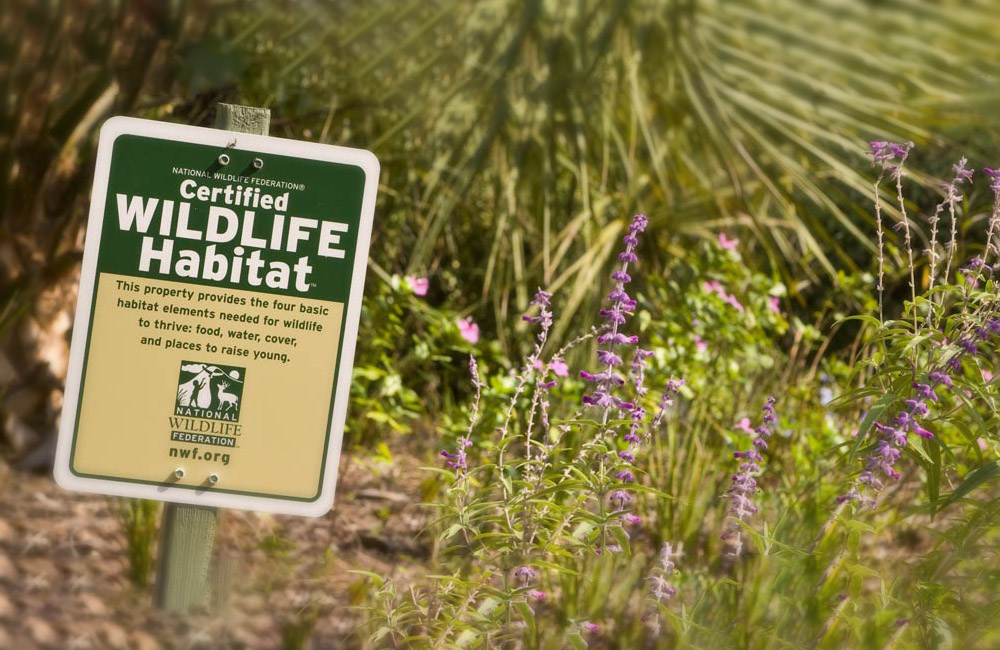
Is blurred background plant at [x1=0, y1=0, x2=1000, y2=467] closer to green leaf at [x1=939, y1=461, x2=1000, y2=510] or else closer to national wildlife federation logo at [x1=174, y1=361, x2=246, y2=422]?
national wildlife federation logo at [x1=174, y1=361, x2=246, y2=422]

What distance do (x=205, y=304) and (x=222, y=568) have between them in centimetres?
90

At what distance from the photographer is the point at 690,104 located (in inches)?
138

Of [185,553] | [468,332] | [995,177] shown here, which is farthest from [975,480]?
[468,332]

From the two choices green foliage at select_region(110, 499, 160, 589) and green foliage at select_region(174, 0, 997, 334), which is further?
green foliage at select_region(174, 0, 997, 334)

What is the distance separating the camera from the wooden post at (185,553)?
1809 mm

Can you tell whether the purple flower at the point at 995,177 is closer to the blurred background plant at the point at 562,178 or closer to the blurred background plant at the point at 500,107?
the blurred background plant at the point at 562,178

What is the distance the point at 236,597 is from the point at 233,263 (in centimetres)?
105

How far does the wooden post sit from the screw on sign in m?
0.10

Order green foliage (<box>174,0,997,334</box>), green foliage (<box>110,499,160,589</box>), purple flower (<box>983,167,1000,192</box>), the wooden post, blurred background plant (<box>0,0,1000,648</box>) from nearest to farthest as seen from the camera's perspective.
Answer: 1. the wooden post
2. purple flower (<box>983,167,1000,192</box>)
3. green foliage (<box>110,499,160,589</box>)
4. blurred background plant (<box>0,0,1000,648</box>)
5. green foliage (<box>174,0,997,334</box>)

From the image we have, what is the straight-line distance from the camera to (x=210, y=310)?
1.68 meters

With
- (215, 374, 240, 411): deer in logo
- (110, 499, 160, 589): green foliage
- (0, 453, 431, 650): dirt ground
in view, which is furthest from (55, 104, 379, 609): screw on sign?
(110, 499, 160, 589): green foliage

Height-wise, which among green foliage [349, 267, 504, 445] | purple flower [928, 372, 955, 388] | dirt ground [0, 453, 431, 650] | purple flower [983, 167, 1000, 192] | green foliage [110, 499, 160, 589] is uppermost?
purple flower [983, 167, 1000, 192]

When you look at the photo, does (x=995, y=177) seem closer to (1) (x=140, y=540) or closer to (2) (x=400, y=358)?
(1) (x=140, y=540)

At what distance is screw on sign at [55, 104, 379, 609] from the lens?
5.50 feet
